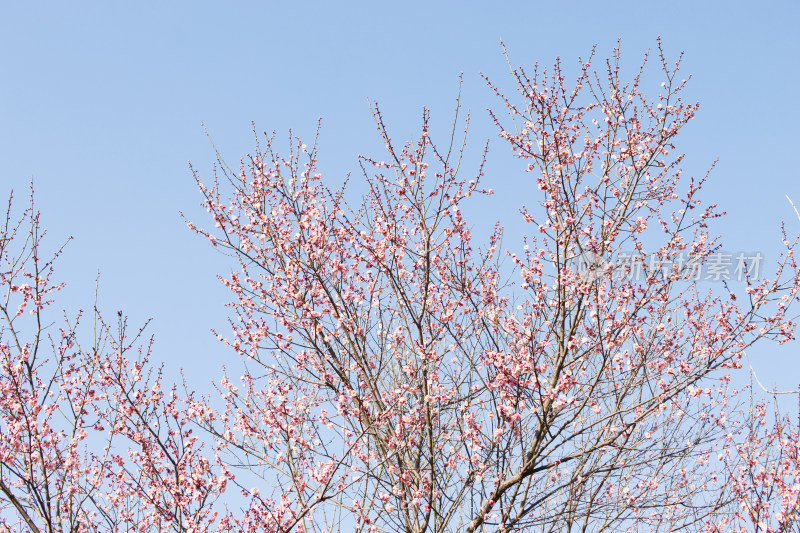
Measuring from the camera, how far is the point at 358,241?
269 inches

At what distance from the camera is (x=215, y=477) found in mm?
6516

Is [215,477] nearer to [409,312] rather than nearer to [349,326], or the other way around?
[349,326]

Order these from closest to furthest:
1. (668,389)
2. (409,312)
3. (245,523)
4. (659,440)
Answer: (668,389), (245,523), (409,312), (659,440)

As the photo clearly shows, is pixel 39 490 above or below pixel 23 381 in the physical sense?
below

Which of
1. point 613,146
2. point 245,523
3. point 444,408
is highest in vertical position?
point 613,146

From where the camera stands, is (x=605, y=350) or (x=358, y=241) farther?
(x=358, y=241)

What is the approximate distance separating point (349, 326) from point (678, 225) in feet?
11.2

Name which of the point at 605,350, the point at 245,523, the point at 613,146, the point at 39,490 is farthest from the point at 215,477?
the point at 613,146

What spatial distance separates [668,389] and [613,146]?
2.55 metres

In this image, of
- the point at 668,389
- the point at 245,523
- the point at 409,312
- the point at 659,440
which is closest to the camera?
the point at 668,389

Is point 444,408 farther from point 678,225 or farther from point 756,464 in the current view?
point 756,464

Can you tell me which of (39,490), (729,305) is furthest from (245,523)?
(729,305)

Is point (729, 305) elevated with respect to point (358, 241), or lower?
lower

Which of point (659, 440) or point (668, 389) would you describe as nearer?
point (668, 389)
